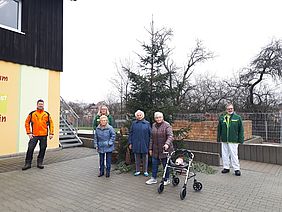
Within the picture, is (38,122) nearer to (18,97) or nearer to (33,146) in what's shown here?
(33,146)

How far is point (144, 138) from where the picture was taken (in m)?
6.53

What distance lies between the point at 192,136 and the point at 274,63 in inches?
395

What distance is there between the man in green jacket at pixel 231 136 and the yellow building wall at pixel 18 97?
6952 millimetres

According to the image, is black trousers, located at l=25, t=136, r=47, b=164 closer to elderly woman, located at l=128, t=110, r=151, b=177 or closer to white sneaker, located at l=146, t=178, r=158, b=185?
elderly woman, located at l=128, t=110, r=151, b=177

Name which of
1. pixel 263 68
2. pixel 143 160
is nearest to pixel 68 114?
pixel 143 160

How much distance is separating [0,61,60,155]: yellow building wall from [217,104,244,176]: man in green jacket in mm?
6952

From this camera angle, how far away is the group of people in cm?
596

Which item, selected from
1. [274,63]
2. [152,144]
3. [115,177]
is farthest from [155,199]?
[274,63]

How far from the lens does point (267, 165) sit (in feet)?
27.0

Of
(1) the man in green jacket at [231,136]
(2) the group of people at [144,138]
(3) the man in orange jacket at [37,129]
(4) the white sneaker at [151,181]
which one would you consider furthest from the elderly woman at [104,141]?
(1) the man in green jacket at [231,136]

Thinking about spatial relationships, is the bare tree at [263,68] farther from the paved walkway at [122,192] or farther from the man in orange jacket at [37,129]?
the man in orange jacket at [37,129]

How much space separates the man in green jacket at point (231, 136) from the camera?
701cm

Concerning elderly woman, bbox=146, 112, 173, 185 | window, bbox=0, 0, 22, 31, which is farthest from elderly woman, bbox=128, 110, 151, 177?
window, bbox=0, 0, 22, 31

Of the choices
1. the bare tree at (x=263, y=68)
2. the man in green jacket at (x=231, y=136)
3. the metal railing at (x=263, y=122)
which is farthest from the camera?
the bare tree at (x=263, y=68)
